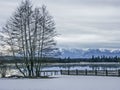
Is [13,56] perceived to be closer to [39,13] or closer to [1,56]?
[1,56]

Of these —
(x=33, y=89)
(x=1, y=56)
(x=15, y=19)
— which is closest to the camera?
(x=33, y=89)

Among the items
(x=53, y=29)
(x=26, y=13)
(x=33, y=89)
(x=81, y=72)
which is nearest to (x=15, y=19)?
(x=26, y=13)

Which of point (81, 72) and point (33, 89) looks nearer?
point (33, 89)

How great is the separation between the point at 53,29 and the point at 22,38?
4358 millimetres

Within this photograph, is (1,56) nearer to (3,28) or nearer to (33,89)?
(3,28)

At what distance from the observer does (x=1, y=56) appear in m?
57.1

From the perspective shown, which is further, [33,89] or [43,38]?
[43,38]

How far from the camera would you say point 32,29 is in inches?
2146

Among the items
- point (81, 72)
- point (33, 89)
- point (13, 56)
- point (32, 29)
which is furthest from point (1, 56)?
point (33, 89)

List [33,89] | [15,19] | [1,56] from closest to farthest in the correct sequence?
1. [33,89]
2. [15,19]
3. [1,56]

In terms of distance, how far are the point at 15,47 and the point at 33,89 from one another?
74.8ft

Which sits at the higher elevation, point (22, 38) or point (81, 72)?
point (22, 38)

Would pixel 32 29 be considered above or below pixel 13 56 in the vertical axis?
above

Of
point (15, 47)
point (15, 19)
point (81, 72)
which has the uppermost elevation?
point (15, 19)
